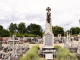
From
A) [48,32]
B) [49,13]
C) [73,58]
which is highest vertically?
[49,13]

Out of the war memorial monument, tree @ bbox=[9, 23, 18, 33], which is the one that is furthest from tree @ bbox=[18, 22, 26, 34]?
the war memorial monument

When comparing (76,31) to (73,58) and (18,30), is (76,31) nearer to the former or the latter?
(18,30)

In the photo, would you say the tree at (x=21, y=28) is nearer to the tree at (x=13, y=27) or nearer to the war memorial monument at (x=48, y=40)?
the tree at (x=13, y=27)

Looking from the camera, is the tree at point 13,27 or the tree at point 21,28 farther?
the tree at point 13,27

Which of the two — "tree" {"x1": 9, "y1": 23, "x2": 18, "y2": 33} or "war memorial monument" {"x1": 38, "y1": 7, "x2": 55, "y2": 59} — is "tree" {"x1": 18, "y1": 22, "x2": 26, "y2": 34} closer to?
"tree" {"x1": 9, "y1": 23, "x2": 18, "y2": 33}

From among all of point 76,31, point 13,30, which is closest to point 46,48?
point 13,30

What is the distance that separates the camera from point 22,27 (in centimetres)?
4697

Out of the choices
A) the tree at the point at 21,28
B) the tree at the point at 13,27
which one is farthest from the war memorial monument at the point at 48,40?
the tree at the point at 13,27

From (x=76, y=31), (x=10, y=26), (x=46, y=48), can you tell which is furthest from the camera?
(x=76, y=31)

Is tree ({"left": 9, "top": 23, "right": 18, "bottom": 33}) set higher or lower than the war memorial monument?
A: higher

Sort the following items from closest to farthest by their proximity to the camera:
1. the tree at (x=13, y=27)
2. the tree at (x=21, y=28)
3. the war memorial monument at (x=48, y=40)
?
the war memorial monument at (x=48, y=40) < the tree at (x=21, y=28) < the tree at (x=13, y=27)

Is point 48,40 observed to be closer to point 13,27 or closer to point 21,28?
point 21,28

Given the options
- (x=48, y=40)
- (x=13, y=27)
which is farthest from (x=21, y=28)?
(x=48, y=40)

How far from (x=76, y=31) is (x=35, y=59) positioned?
211 feet
